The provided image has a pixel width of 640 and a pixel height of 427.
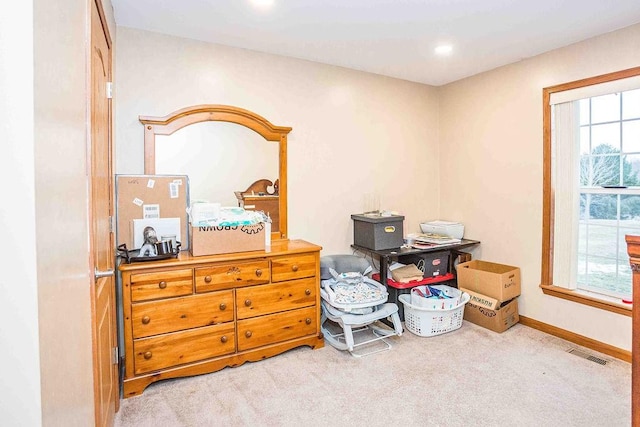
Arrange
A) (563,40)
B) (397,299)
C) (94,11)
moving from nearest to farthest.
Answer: (94,11), (563,40), (397,299)

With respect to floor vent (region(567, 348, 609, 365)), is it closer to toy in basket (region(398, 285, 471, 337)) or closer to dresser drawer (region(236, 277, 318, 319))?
toy in basket (region(398, 285, 471, 337))

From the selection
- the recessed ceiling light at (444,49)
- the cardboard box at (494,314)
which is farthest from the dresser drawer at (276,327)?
the recessed ceiling light at (444,49)

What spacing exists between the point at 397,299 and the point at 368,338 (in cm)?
49

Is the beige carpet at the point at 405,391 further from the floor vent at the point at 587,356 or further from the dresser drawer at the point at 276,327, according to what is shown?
the dresser drawer at the point at 276,327

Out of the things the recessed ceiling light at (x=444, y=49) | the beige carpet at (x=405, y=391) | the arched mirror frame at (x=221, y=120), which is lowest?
the beige carpet at (x=405, y=391)

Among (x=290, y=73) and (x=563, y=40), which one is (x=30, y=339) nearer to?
(x=290, y=73)

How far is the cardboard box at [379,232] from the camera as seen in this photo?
11.4 ft

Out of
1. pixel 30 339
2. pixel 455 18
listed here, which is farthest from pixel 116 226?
pixel 455 18

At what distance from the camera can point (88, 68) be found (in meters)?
1.35

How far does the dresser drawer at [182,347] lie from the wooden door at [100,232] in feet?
0.62

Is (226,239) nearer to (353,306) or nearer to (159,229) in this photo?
(159,229)

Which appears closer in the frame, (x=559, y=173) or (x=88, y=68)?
(x=88, y=68)

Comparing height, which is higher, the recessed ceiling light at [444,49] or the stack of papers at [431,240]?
the recessed ceiling light at [444,49]

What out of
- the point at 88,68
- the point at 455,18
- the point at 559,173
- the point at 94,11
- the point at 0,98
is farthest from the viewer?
the point at 559,173
